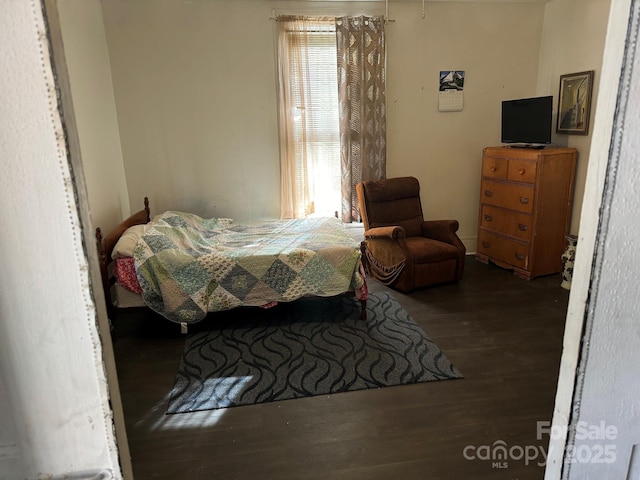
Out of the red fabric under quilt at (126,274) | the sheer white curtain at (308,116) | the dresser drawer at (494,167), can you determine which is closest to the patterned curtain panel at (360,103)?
the sheer white curtain at (308,116)

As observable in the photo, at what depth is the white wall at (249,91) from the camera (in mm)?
4141

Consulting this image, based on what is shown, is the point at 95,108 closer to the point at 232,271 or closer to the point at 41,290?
the point at 232,271

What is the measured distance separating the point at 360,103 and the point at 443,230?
153cm

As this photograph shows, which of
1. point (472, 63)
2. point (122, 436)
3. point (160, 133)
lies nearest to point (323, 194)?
point (160, 133)

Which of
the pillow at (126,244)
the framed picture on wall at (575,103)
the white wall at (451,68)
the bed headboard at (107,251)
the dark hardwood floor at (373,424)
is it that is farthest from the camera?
the white wall at (451,68)

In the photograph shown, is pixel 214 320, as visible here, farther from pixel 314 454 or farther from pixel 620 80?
pixel 620 80

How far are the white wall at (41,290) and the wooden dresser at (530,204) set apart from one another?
4.10 meters

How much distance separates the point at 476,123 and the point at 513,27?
102 cm

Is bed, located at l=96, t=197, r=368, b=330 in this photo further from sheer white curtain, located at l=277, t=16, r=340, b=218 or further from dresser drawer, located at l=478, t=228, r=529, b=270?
dresser drawer, located at l=478, t=228, r=529, b=270

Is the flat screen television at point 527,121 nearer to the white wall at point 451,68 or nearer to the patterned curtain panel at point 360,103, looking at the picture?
the white wall at point 451,68

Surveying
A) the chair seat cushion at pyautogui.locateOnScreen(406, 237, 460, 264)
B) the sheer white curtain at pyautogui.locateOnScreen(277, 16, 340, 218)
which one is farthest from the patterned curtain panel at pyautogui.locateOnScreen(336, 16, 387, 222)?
the chair seat cushion at pyautogui.locateOnScreen(406, 237, 460, 264)

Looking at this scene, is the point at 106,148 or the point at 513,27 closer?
the point at 106,148

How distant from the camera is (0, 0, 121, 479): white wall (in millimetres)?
604

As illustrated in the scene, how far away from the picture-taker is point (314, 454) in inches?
80.2
